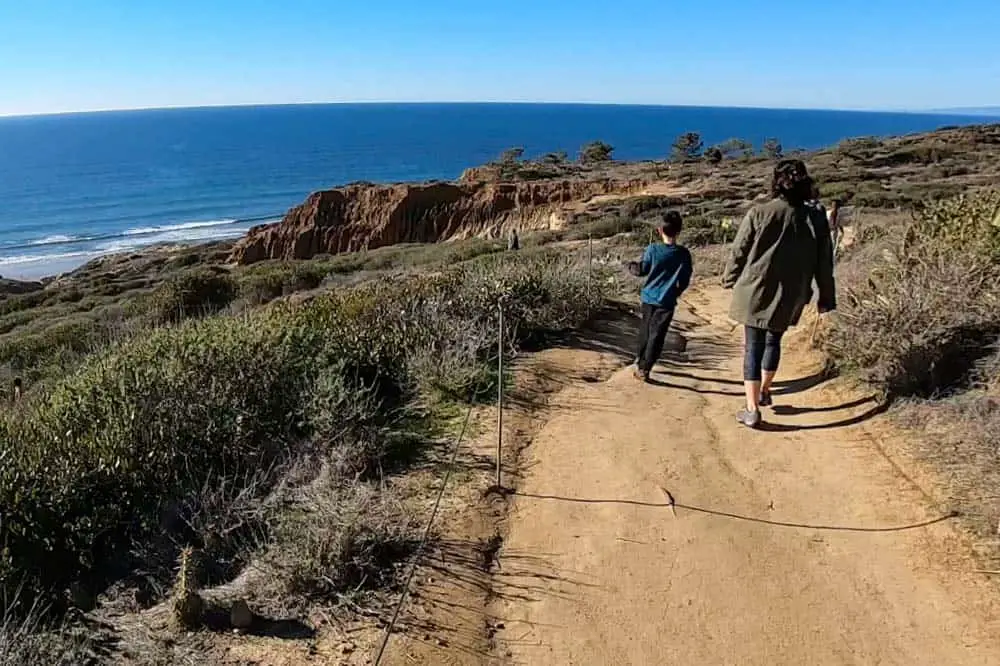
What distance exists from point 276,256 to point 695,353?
3940 centimetres

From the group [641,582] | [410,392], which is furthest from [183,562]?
[410,392]

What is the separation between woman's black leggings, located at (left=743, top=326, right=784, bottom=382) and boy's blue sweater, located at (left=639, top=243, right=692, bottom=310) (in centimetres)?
91

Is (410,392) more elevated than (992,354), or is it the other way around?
(992,354)

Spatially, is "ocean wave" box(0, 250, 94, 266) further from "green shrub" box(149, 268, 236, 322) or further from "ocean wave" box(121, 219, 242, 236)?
"green shrub" box(149, 268, 236, 322)

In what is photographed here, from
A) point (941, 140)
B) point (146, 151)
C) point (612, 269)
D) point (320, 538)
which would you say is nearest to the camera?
point (320, 538)

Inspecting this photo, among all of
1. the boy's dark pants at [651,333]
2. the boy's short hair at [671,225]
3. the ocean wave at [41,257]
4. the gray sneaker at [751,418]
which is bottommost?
the ocean wave at [41,257]

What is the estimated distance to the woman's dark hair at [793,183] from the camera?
4980mm

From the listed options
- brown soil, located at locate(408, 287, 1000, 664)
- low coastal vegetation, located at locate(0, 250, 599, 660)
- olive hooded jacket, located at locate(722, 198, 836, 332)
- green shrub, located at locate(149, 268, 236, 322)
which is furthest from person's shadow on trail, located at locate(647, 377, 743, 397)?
green shrub, located at locate(149, 268, 236, 322)

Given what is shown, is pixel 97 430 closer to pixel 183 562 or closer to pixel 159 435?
pixel 159 435

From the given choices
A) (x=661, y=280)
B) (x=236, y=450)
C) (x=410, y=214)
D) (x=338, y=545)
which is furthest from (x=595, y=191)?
(x=338, y=545)

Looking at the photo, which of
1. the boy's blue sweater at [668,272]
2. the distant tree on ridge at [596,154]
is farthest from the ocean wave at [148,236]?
the boy's blue sweater at [668,272]

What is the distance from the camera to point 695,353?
295 inches

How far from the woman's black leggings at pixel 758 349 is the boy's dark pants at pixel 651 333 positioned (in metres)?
0.92

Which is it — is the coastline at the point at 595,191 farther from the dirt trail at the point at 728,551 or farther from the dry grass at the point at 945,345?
the dirt trail at the point at 728,551
